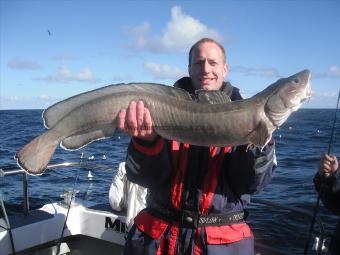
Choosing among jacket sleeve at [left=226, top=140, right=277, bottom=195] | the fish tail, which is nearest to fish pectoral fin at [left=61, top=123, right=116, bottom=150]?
the fish tail

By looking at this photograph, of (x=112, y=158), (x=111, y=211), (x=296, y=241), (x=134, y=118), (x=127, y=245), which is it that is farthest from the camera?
(x=112, y=158)

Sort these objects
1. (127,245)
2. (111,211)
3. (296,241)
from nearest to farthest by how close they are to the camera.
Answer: (127,245), (111,211), (296,241)

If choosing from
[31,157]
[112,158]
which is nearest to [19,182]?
[112,158]

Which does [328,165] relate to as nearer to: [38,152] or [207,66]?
[207,66]

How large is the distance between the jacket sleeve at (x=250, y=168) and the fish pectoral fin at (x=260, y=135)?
0.05 metres

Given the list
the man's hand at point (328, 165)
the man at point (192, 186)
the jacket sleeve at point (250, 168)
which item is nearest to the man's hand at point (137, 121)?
the man at point (192, 186)

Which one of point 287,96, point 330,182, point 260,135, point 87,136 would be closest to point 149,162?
point 87,136

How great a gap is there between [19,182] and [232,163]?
13400mm

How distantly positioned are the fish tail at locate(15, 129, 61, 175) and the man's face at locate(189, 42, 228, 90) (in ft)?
4.49

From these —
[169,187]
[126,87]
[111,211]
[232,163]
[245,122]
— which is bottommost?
[111,211]

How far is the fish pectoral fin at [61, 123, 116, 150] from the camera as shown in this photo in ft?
11.4

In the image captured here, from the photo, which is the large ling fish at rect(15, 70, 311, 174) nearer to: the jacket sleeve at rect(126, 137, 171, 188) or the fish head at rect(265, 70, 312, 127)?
the fish head at rect(265, 70, 312, 127)

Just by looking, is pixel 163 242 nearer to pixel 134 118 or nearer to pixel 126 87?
pixel 134 118

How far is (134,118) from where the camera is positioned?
330 centimetres
